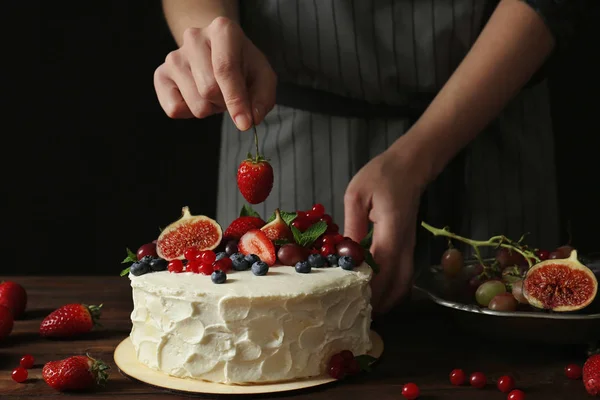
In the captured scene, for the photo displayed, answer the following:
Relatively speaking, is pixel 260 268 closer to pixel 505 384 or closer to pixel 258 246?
pixel 258 246

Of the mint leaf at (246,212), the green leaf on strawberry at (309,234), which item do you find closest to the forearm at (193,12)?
the mint leaf at (246,212)

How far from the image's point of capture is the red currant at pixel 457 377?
5.57ft

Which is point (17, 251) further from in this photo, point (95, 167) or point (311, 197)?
point (311, 197)

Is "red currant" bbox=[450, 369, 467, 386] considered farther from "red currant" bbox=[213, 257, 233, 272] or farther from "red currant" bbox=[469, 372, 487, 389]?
"red currant" bbox=[213, 257, 233, 272]

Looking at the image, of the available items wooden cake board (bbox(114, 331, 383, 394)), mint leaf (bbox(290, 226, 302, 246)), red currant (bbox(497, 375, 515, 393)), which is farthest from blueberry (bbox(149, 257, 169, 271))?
red currant (bbox(497, 375, 515, 393))

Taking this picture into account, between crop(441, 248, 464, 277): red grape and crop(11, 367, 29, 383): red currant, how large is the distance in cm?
114

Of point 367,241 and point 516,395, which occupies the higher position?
point 367,241

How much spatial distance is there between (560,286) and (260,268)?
701 millimetres

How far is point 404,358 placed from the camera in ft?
6.18

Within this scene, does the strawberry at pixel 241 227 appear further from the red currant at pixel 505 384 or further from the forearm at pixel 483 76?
the red currant at pixel 505 384

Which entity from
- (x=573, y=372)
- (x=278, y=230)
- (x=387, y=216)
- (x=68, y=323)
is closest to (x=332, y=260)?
(x=278, y=230)

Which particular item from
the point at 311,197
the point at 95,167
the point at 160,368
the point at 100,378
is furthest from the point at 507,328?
the point at 95,167

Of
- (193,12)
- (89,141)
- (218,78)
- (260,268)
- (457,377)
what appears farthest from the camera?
(89,141)

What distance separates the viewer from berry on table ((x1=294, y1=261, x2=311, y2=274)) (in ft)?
6.03
